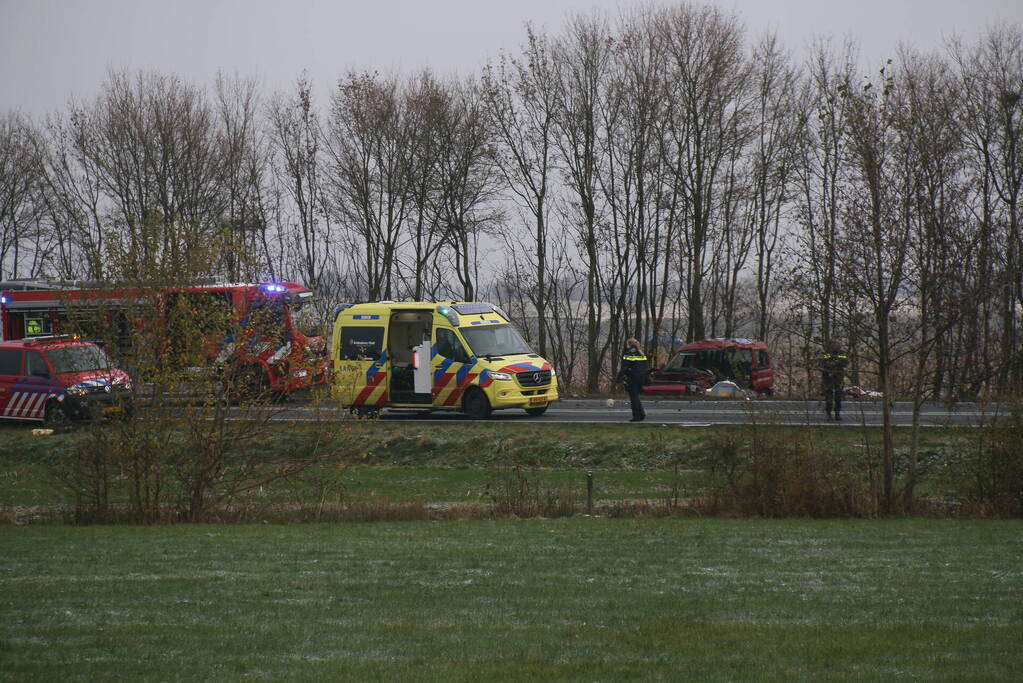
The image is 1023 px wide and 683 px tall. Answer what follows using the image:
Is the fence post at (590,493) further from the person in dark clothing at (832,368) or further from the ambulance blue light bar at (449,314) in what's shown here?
the ambulance blue light bar at (449,314)

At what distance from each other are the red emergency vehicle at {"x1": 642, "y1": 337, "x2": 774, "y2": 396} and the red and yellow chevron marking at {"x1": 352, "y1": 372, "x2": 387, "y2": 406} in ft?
39.3

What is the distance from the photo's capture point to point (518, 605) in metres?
9.51

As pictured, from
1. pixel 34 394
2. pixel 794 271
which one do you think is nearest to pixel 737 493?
pixel 794 271

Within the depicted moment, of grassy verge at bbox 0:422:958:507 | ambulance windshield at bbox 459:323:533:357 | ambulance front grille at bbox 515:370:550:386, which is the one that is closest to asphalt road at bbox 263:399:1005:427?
grassy verge at bbox 0:422:958:507

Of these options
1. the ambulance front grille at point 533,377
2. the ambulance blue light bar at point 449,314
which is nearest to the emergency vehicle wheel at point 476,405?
the ambulance front grille at point 533,377

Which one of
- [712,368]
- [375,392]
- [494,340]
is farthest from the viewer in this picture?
[712,368]

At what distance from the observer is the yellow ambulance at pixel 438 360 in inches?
1017

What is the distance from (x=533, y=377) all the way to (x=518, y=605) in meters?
16.6

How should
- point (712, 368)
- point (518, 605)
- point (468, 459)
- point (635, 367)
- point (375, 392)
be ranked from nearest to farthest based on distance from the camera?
point (518, 605), point (468, 459), point (635, 367), point (375, 392), point (712, 368)

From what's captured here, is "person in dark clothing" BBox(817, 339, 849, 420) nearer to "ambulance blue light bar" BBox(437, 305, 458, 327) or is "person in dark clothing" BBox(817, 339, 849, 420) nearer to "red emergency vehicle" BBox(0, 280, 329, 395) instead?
"red emergency vehicle" BBox(0, 280, 329, 395)

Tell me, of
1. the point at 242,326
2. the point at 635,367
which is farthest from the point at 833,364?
the point at 242,326

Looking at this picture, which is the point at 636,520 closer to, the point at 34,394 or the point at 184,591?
the point at 184,591

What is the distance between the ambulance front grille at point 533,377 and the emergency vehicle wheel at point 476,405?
92cm

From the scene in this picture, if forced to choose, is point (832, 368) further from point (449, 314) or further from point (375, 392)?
point (375, 392)
